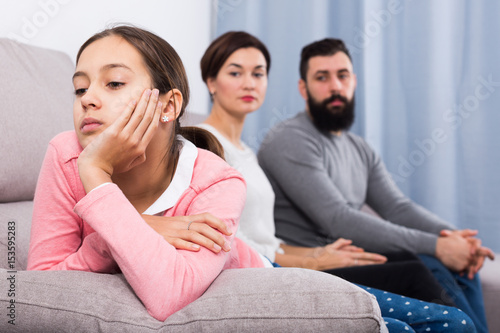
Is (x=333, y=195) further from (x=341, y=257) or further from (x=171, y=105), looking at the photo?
(x=171, y=105)

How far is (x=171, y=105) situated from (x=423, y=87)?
1.74m

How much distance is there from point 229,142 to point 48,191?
0.88m

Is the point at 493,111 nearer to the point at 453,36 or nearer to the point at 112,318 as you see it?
the point at 453,36

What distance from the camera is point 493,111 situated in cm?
221

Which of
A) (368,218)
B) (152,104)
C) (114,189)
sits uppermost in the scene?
(152,104)

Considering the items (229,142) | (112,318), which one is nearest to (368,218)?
(229,142)

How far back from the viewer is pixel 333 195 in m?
1.77

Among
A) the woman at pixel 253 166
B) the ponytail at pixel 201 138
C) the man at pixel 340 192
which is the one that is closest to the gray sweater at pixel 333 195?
the man at pixel 340 192

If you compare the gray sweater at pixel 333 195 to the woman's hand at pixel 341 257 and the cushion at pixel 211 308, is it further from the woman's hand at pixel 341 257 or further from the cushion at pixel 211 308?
the cushion at pixel 211 308

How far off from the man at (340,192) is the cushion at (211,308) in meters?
0.90

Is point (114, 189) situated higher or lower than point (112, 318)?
higher

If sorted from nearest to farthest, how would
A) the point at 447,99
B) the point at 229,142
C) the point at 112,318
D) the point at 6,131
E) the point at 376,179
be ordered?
the point at 112,318, the point at 6,131, the point at 229,142, the point at 376,179, the point at 447,99

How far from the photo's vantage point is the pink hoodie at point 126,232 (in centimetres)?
70

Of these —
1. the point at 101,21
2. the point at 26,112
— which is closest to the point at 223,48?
the point at 101,21
